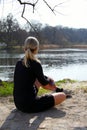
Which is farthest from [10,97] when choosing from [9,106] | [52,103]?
[52,103]

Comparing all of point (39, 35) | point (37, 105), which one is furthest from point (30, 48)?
point (39, 35)

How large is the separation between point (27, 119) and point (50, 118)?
0.36 m

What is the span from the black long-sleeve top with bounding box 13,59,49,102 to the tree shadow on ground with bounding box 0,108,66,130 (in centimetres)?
26

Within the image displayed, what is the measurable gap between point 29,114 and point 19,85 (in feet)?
1.64

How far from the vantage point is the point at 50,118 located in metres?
5.32

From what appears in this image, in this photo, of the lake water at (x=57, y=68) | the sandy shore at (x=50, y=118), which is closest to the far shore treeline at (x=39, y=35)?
the lake water at (x=57, y=68)

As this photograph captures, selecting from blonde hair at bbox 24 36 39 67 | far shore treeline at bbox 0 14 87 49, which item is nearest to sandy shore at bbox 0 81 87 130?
blonde hair at bbox 24 36 39 67

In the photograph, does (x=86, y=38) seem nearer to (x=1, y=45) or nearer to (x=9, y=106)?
(x=1, y=45)

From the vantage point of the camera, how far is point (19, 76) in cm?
554

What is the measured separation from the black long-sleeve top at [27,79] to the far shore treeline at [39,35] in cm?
553

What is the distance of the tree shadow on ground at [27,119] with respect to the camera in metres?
4.94

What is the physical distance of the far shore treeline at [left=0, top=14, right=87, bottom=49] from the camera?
61.3 feet

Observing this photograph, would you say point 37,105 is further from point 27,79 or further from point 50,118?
point 27,79

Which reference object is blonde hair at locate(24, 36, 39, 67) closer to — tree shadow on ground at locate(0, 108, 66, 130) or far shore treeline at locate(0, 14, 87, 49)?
tree shadow on ground at locate(0, 108, 66, 130)
